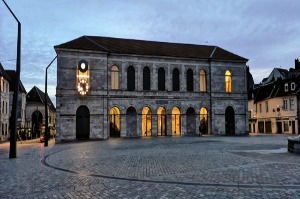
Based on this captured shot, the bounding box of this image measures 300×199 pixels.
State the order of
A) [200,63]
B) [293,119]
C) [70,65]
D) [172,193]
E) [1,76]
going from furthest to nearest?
1. [293,119]
2. [1,76]
3. [200,63]
4. [70,65]
5. [172,193]

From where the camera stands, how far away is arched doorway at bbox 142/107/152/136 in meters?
35.7

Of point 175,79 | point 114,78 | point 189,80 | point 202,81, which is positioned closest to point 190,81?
point 189,80

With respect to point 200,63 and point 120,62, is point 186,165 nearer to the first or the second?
point 120,62

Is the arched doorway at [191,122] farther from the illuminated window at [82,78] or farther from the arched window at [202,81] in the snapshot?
the illuminated window at [82,78]

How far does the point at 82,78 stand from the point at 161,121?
37.4ft

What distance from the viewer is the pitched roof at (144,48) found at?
33.8m

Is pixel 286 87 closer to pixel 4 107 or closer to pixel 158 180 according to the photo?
pixel 158 180

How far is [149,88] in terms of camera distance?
3588 cm

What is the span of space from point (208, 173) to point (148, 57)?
2681cm

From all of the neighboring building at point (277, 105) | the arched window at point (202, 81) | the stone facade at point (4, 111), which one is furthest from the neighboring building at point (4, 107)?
the neighboring building at point (277, 105)

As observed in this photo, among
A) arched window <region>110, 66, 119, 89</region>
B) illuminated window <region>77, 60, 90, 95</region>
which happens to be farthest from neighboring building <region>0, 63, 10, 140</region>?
arched window <region>110, 66, 119, 89</region>

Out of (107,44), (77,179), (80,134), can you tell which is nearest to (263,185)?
(77,179)

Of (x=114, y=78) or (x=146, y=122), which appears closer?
(x=114, y=78)

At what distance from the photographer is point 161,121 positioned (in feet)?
120
